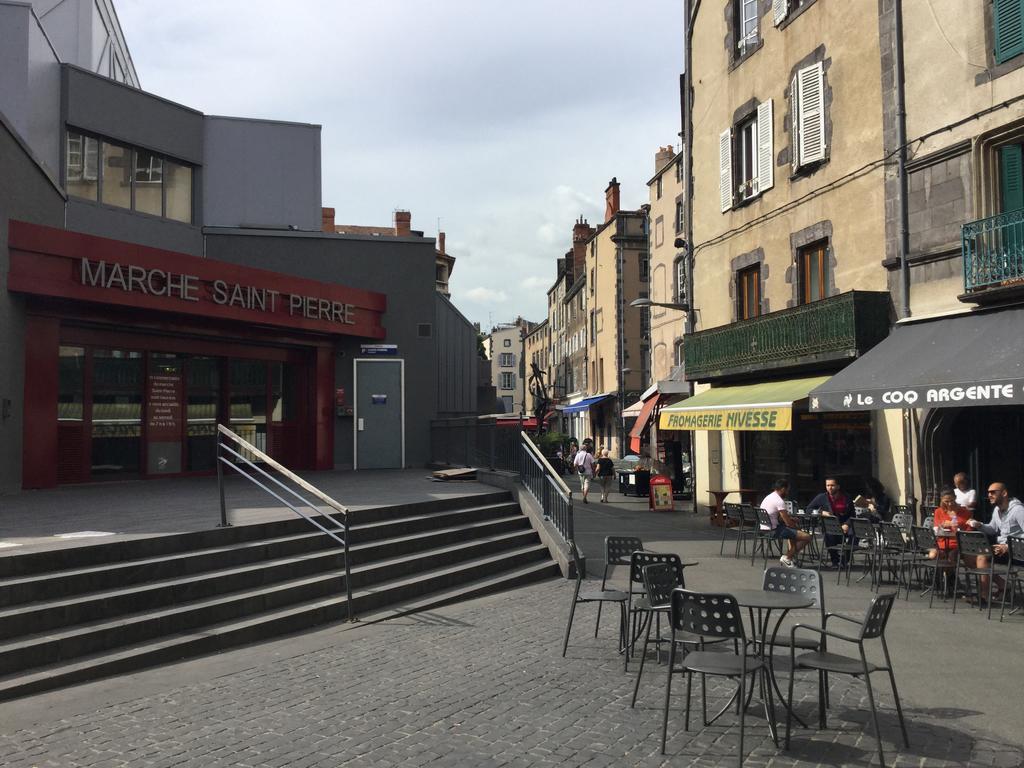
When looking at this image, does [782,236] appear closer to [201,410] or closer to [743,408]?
[743,408]

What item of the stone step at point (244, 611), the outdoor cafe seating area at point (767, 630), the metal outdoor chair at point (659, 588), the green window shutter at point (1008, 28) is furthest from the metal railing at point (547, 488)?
the green window shutter at point (1008, 28)

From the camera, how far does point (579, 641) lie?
322 inches

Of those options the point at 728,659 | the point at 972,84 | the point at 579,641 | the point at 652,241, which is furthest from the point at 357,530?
the point at 652,241

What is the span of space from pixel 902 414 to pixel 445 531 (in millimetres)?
7402

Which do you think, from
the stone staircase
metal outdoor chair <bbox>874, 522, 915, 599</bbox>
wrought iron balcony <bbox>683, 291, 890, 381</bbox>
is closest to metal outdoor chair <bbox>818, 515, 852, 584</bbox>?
metal outdoor chair <bbox>874, 522, 915, 599</bbox>

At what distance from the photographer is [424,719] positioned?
592cm

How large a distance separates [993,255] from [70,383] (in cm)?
1415

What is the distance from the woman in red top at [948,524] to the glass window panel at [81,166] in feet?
52.2

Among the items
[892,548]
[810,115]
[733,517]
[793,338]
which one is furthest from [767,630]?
[810,115]

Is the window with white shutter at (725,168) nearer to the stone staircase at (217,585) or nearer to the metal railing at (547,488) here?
the metal railing at (547,488)

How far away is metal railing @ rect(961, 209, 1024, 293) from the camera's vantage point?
1155 centimetres

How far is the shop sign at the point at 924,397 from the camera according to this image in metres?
10.5

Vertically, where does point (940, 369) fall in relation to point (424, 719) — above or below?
above

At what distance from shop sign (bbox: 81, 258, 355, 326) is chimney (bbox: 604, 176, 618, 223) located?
98.0 feet
